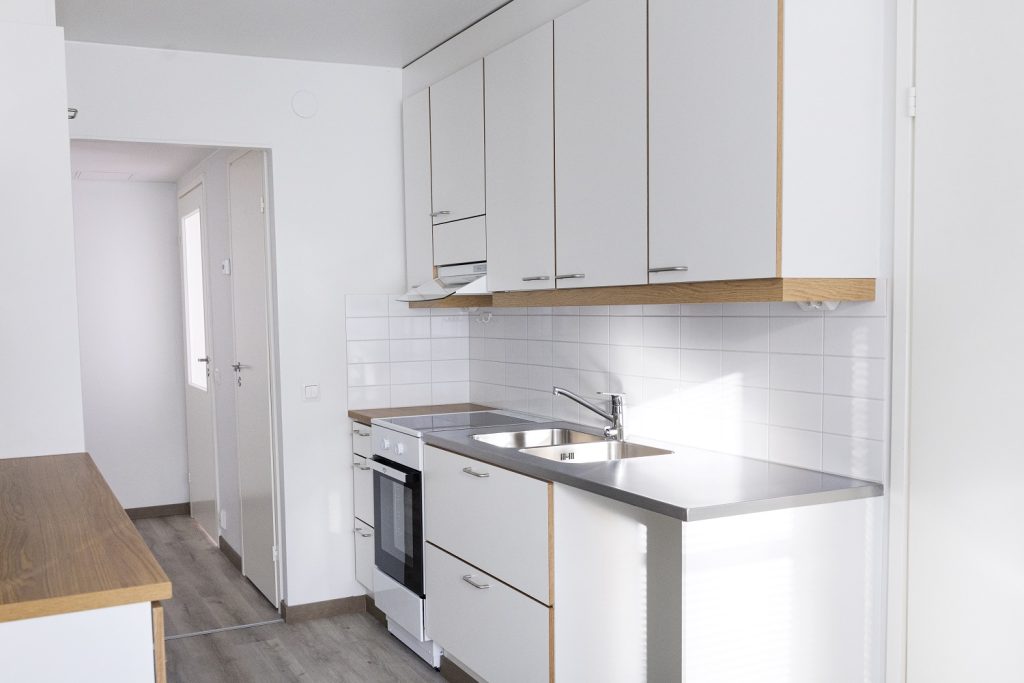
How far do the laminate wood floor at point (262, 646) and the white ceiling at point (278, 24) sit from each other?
253 centimetres

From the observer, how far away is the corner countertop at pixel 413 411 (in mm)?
3977

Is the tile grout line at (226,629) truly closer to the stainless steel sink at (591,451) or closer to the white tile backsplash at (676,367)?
the white tile backsplash at (676,367)

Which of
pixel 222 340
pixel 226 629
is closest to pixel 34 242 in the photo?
pixel 226 629

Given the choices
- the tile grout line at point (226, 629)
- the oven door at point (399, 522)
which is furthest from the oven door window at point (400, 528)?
the tile grout line at point (226, 629)

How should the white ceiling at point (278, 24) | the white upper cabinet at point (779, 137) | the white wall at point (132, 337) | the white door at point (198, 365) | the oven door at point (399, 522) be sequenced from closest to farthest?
the white upper cabinet at point (779, 137), the white ceiling at point (278, 24), the oven door at point (399, 522), the white door at point (198, 365), the white wall at point (132, 337)

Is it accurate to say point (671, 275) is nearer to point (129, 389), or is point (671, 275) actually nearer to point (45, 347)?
point (45, 347)

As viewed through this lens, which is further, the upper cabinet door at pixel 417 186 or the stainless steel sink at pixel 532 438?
the upper cabinet door at pixel 417 186

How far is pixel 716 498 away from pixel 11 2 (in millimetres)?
2359

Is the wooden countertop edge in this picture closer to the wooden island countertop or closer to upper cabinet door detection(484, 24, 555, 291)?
the wooden island countertop

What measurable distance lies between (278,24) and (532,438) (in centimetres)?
188

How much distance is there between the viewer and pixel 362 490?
4.10m

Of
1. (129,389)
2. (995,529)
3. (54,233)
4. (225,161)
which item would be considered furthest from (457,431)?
(129,389)

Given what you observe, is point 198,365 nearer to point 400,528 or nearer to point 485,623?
point 400,528

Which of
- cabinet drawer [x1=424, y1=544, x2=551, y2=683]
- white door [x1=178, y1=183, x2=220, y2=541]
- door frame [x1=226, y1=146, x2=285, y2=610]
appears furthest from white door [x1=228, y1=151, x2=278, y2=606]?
cabinet drawer [x1=424, y1=544, x2=551, y2=683]
